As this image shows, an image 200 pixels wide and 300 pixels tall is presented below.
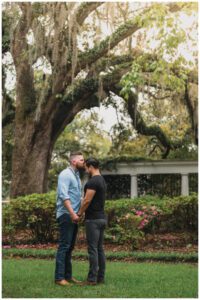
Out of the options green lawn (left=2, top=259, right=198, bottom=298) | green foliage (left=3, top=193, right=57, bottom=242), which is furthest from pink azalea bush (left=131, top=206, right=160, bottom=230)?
green lawn (left=2, top=259, right=198, bottom=298)

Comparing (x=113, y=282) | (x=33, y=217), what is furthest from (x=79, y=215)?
(x=33, y=217)

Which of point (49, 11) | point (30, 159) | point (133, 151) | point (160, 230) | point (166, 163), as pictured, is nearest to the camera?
point (160, 230)

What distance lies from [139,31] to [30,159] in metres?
5.13

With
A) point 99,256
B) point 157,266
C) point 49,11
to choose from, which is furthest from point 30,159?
point 99,256

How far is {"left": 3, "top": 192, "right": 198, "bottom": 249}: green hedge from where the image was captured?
10898mm

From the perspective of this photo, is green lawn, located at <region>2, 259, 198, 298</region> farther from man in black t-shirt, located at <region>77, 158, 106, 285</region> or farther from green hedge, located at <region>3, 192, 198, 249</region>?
green hedge, located at <region>3, 192, 198, 249</region>

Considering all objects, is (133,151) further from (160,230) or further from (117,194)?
(160,230)

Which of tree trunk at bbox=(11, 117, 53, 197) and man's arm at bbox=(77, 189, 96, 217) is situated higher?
tree trunk at bbox=(11, 117, 53, 197)

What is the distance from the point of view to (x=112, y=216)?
36.2ft

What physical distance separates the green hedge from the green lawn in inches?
96.0

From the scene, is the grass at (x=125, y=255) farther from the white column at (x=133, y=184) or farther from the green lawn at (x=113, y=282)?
the white column at (x=133, y=184)

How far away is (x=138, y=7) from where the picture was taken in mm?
15227

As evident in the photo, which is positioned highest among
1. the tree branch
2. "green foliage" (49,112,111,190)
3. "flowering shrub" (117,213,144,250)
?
the tree branch

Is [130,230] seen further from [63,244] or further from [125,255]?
[63,244]
